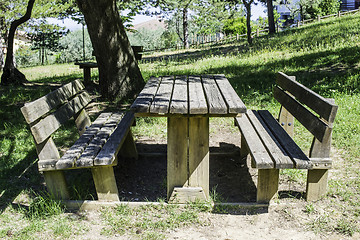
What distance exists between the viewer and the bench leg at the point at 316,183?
344 cm

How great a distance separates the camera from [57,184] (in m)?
3.57

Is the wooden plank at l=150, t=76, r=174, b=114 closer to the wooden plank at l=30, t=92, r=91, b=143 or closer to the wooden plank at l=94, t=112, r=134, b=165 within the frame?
the wooden plank at l=94, t=112, r=134, b=165

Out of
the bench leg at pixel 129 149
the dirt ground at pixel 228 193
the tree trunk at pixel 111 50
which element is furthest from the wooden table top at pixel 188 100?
the tree trunk at pixel 111 50

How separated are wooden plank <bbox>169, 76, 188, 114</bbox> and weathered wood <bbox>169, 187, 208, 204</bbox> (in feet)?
2.90

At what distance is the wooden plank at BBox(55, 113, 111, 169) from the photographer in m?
3.24

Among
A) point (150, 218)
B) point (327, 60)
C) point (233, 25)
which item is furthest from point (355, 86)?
point (233, 25)

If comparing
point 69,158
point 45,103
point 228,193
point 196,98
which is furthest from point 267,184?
point 45,103

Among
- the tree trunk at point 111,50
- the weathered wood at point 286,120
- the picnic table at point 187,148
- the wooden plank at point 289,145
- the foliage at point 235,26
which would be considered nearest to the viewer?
the wooden plank at point 289,145

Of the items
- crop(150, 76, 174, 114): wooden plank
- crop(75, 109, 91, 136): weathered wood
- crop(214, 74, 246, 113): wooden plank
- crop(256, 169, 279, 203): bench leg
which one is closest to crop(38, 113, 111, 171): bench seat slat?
crop(75, 109, 91, 136): weathered wood

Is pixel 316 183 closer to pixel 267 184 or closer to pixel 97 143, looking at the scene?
pixel 267 184

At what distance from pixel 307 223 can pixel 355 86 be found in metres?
4.86

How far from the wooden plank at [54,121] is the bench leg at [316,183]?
257cm

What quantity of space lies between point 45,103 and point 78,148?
56cm

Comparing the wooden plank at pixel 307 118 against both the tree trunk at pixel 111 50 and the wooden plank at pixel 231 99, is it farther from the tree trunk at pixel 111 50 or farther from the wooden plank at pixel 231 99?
the tree trunk at pixel 111 50
